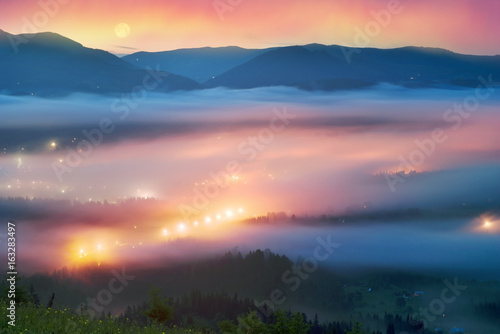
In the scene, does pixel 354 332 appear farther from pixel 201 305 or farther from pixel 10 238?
pixel 201 305

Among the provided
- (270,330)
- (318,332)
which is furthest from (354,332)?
(318,332)

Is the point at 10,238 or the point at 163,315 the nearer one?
the point at 10,238

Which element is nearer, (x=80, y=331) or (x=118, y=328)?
(x=80, y=331)

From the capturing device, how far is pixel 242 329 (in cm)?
4750

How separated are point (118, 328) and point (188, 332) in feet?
34.4

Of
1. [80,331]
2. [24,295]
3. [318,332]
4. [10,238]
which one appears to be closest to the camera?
[80,331]

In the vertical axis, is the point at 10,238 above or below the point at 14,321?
above

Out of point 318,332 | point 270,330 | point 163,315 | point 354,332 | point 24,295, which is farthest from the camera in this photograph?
point 318,332

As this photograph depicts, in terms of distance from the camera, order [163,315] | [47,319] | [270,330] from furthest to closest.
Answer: [163,315]
[270,330]
[47,319]

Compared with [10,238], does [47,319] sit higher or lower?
lower

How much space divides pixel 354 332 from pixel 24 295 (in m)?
38.8

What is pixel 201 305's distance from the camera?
647 ft

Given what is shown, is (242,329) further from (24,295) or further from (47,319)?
(24,295)

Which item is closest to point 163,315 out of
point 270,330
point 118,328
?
point 270,330
